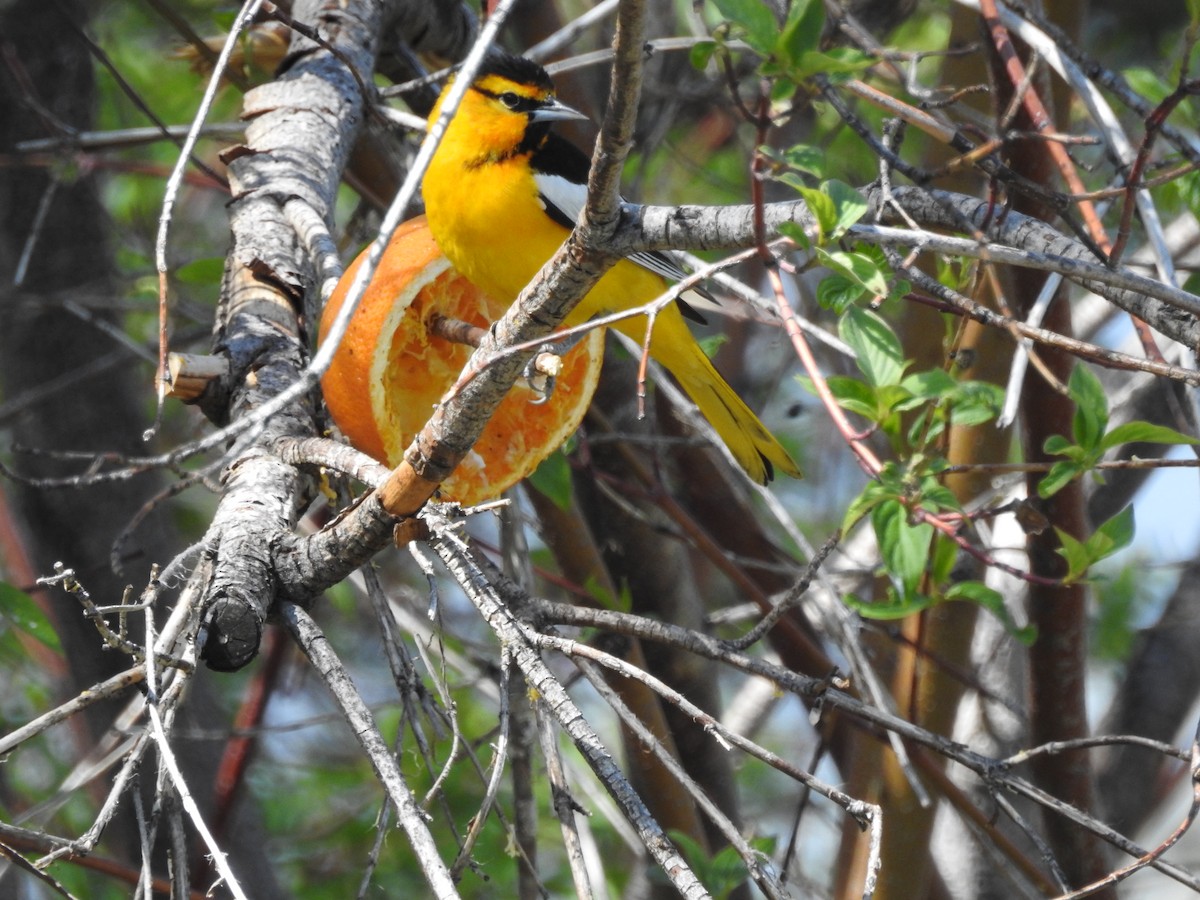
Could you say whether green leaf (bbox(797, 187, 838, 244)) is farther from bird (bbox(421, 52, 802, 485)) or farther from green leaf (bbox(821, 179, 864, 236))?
bird (bbox(421, 52, 802, 485))

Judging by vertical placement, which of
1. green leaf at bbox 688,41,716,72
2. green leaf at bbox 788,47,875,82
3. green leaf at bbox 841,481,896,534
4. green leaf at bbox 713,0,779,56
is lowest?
green leaf at bbox 841,481,896,534

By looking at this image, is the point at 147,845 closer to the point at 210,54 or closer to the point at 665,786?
the point at 665,786

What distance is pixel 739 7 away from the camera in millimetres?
1800

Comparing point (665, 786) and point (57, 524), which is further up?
point (57, 524)

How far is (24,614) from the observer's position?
2223 mm

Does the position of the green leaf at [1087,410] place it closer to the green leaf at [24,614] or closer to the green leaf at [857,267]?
the green leaf at [857,267]

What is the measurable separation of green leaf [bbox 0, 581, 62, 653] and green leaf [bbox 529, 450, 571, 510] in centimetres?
99

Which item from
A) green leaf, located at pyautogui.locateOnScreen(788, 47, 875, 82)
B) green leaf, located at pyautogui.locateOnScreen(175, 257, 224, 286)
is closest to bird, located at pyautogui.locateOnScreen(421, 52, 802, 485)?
green leaf, located at pyautogui.locateOnScreen(175, 257, 224, 286)

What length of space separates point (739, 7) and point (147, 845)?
1.35 metres

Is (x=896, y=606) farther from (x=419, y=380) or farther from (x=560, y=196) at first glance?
(x=560, y=196)

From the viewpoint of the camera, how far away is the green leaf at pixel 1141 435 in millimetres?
1863

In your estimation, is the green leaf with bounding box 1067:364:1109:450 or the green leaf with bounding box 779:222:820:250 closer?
the green leaf with bounding box 779:222:820:250

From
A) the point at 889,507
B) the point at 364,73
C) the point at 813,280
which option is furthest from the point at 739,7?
the point at 813,280

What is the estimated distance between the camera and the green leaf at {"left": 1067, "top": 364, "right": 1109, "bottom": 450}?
2.04 meters
